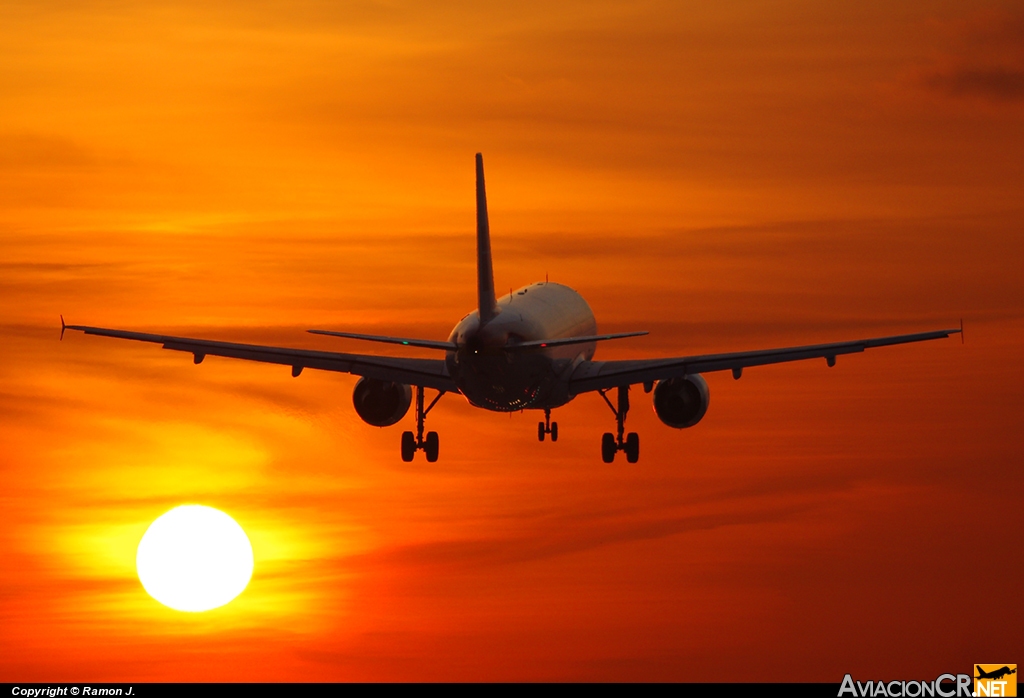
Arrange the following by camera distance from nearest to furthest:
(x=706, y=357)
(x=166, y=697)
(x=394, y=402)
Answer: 1. (x=166, y=697)
2. (x=706, y=357)
3. (x=394, y=402)

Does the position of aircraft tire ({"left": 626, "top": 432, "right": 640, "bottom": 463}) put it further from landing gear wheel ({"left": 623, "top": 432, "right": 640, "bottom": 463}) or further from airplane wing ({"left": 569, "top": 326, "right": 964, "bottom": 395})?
airplane wing ({"left": 569, "top": 326, "right": 964, "bottom": 395})

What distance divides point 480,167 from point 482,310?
38.2 ft

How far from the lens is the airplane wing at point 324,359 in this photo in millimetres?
73750

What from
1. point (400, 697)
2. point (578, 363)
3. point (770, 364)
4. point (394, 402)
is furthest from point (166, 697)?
point (770, 364)

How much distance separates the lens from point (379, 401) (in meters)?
76.2

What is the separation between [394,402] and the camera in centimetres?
7631

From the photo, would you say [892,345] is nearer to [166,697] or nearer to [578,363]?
[578,363]

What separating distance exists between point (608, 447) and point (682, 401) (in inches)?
210

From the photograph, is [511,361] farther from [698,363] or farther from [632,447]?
[632,447]

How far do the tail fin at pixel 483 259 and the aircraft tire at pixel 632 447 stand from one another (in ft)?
27.5

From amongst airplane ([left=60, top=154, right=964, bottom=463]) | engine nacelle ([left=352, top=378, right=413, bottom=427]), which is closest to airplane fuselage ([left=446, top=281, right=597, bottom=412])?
airplane ([left=60, top=154, right=964, bottom=463])

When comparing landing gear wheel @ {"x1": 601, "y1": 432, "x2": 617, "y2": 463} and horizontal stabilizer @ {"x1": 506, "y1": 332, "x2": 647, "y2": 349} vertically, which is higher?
landing gear wheel @ {"x1": 601, "y1": 432, "x2": 617, "y2": 463}

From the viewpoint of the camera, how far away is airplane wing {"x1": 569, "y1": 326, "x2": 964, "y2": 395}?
68.9 metres

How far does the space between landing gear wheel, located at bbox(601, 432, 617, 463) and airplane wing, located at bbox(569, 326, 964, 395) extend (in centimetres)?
308
